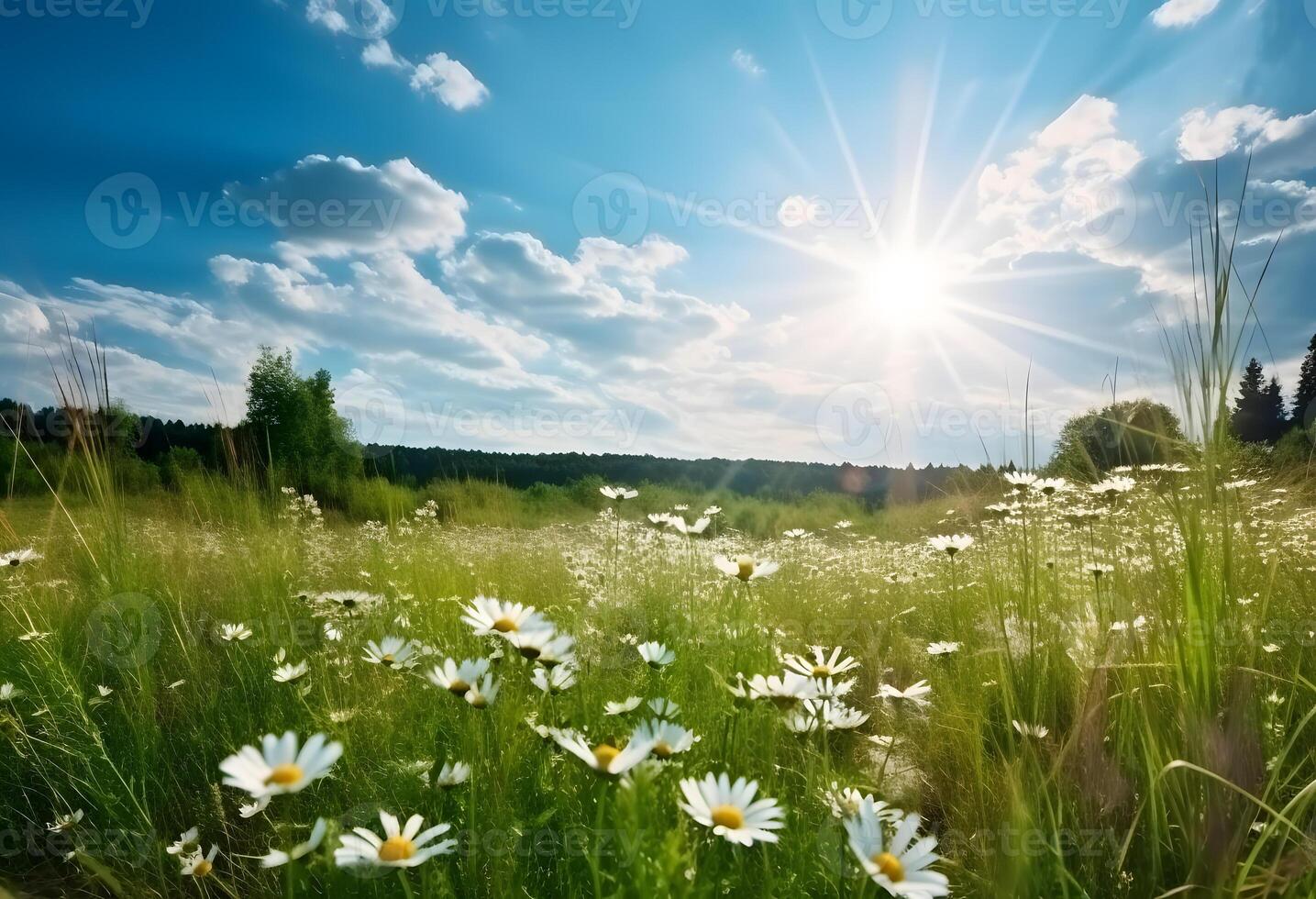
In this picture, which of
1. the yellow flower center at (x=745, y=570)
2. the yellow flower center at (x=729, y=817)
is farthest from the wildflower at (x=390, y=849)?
the yellow flower center at (x=745, y=570)

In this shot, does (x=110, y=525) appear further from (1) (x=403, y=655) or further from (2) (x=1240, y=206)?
(2) (x=1240, y=206)

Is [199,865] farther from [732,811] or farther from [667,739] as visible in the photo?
[732,811]

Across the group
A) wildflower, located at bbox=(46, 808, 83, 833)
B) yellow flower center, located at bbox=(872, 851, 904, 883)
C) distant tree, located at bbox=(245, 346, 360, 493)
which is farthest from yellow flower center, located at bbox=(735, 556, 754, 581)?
distant tree, located at bbox=(245, 346, 360, 493)

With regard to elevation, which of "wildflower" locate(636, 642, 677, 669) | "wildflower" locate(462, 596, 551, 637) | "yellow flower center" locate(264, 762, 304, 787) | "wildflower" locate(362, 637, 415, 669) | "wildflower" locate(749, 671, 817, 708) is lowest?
"wildflower" locate(362, 637, 415, 669)

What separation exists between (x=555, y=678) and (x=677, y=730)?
36 centimetres

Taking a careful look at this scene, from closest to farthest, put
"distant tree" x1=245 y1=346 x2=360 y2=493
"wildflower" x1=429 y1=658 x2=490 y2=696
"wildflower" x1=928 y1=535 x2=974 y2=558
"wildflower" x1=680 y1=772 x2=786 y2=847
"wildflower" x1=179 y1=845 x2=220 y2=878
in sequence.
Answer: "wildflower" x1=680 y1=772 x2=786 y2=847
"wildflower" x1=429 y1=658 x2=490 y2=696
"wildflower" x1=179 y1=845 x2=220 y2=878
"wildflower" x1=928 y1=535 x2=974 y2=558
"distant tree" x1=245 y1=346 x2=360 y2=493

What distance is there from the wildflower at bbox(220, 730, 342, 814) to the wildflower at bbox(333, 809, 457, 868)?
106mm

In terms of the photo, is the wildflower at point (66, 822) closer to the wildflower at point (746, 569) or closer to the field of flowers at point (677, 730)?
the field of flowers at point (677, 730)

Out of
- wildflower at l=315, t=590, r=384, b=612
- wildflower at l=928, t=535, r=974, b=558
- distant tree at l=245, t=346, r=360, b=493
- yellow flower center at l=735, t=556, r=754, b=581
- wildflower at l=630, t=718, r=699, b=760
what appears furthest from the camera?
distant tree at l=245, t=346, r=360, b=493

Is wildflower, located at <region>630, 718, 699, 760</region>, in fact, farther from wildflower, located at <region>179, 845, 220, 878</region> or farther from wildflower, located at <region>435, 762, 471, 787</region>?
wildflower, located at <region>179, 845, 220, 878</region>

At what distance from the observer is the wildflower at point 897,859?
0.97 metres

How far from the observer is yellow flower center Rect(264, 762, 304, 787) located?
3.08 ft

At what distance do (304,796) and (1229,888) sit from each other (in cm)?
217

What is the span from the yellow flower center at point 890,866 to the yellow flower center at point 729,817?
0.20 metres
